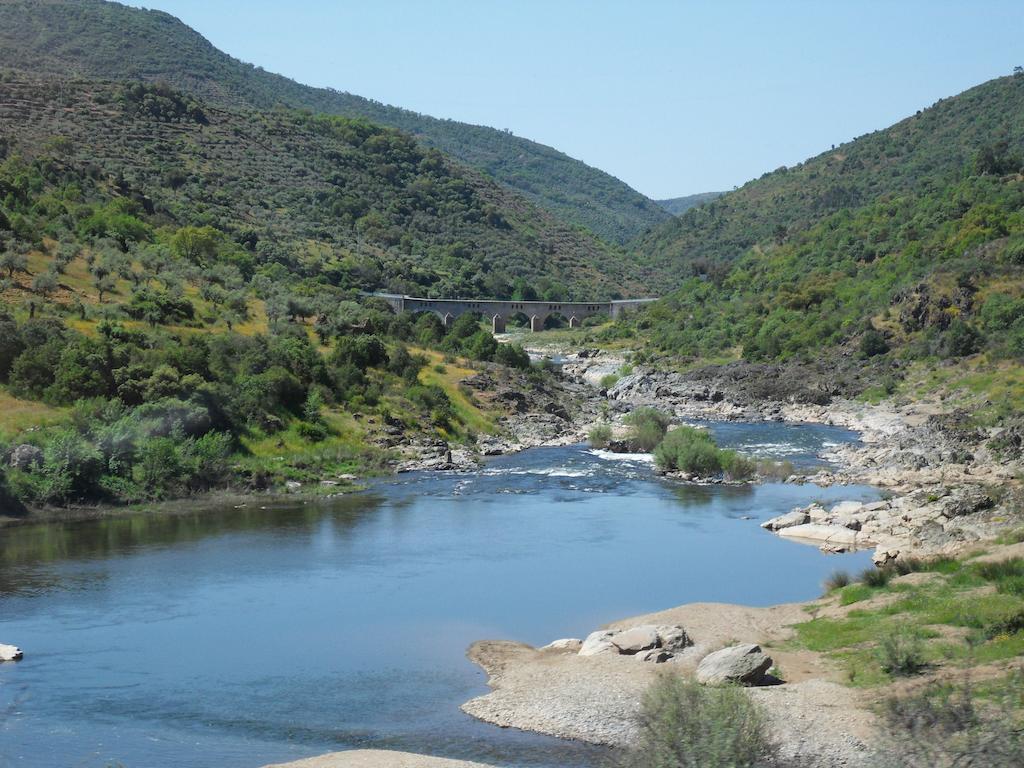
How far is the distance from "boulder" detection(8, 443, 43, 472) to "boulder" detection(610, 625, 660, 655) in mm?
25535

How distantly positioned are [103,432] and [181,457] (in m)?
3.14

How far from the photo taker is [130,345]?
51438 mm

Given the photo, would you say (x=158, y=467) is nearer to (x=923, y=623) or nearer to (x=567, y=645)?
(x=567, y=645)

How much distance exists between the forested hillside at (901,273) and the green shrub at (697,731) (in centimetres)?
4686

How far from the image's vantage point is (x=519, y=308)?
137 m

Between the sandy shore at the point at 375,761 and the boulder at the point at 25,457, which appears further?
the boulder at the point at 25,457

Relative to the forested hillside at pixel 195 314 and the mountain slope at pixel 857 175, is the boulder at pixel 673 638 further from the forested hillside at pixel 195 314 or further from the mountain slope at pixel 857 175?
the mountain slope at pixel 857 175

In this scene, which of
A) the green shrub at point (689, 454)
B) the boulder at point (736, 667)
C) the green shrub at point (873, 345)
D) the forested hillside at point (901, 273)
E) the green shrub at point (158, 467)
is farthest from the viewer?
the green shrub at point (873, 345)

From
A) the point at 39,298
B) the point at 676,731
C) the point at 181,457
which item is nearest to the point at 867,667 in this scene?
the point at 676,731

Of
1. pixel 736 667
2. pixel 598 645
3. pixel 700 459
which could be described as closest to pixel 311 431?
Result: pixel 700 459

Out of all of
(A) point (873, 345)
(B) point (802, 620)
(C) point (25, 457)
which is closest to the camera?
(B) point (802, 620)

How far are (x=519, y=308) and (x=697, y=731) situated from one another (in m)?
122

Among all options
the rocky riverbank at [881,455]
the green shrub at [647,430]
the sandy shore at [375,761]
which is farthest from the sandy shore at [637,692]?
the green shrub at [647,430]

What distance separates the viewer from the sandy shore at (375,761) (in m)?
19.1
